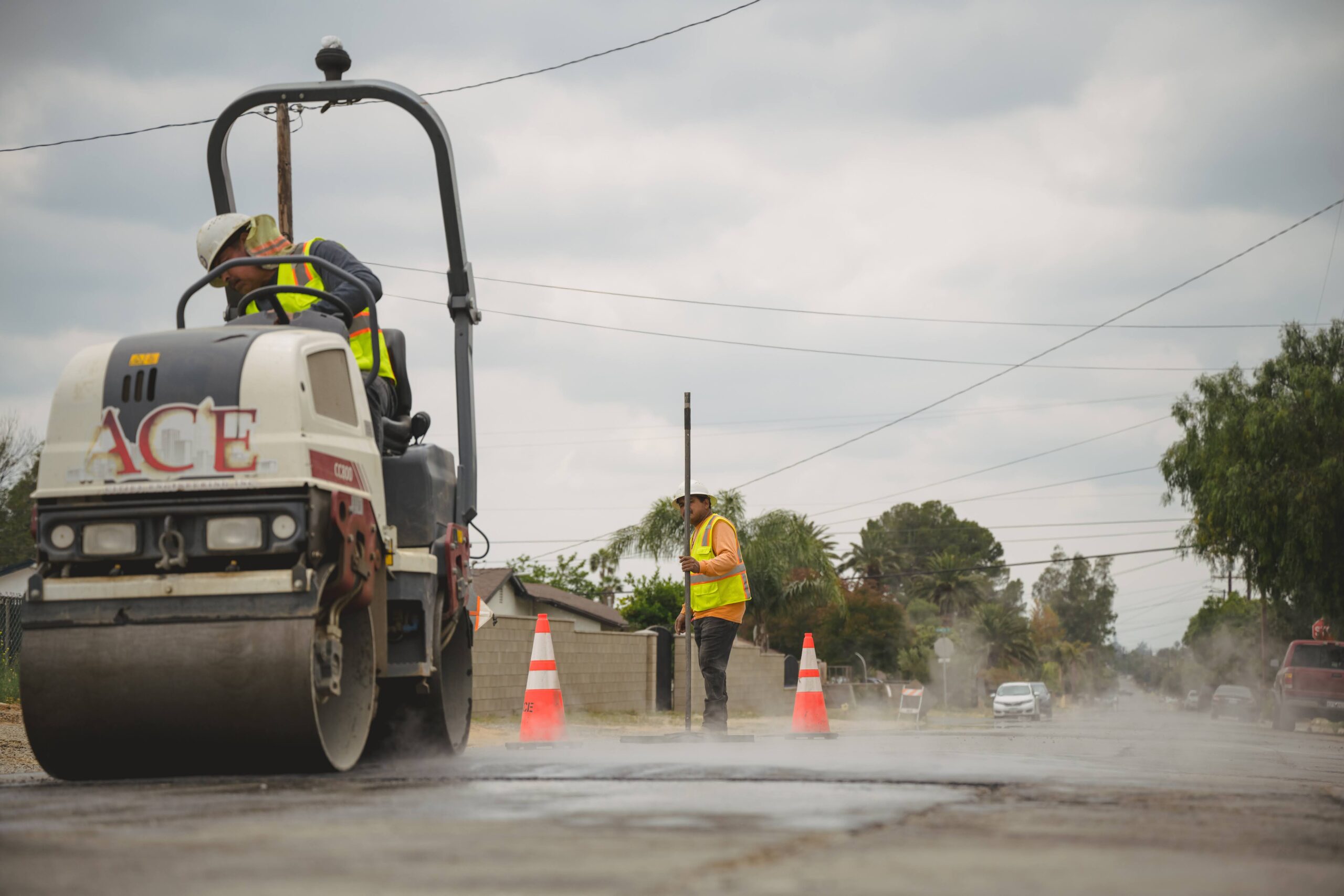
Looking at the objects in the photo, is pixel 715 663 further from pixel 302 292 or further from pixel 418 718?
pixel 302 292

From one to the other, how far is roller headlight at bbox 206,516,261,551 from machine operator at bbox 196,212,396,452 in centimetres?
157

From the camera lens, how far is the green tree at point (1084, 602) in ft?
556

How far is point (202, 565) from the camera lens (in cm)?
553

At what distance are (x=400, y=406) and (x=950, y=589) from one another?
331ft

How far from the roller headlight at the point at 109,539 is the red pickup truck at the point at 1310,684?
23.4 metres

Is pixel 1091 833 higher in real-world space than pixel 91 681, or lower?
lower

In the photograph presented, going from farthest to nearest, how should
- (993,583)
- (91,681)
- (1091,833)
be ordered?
1. (993,583)
2. (91,681)
3. (1091,833)

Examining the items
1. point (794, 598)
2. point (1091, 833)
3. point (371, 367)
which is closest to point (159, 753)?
point (371, 367)

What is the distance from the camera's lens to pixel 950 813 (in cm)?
446

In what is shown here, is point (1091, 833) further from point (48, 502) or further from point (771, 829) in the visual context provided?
point (48, 502)

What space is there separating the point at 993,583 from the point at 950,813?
125597 millimetres

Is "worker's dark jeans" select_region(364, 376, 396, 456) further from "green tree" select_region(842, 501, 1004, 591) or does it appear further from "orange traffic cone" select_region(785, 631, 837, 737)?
"green tree" select_region(842, 501, 1004, 591)

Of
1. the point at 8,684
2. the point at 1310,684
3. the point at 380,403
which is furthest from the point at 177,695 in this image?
the point at 1310,684

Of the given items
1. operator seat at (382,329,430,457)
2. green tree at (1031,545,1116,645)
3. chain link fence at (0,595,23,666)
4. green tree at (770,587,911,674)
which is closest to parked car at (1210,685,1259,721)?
chain link fence at (0,595,23,666)
